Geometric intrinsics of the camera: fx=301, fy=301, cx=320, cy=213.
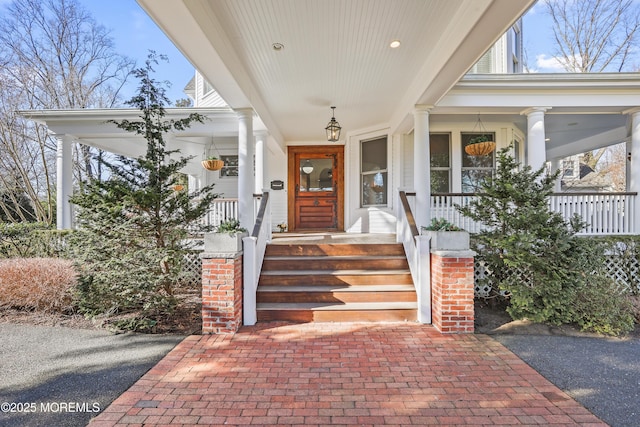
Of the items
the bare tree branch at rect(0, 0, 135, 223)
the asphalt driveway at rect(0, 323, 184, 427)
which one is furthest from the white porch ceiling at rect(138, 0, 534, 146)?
the bare tree branch at rect(0, 0, 135, 223)

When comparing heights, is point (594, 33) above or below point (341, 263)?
above

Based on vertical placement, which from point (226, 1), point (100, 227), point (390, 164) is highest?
point (226, 1)

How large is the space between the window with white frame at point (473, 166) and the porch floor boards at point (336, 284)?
2739mm

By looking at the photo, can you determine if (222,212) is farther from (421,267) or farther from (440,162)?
(440,162)

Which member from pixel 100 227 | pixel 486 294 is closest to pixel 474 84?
pixel 486 294

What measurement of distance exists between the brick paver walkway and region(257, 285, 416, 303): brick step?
0.67m

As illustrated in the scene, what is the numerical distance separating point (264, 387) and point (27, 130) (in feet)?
42.5

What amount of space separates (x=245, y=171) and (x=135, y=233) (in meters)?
1.83

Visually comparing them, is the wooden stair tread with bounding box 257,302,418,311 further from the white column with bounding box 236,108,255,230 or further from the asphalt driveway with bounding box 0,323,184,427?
the white column with bounding box 236,108,255,230

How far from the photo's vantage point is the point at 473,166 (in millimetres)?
6387

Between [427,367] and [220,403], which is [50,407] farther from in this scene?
[427,367]

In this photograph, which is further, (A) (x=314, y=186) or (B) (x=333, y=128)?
(A) (x=314, y=186)

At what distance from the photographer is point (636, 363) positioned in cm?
280

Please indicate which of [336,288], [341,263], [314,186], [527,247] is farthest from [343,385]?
[314,186]
